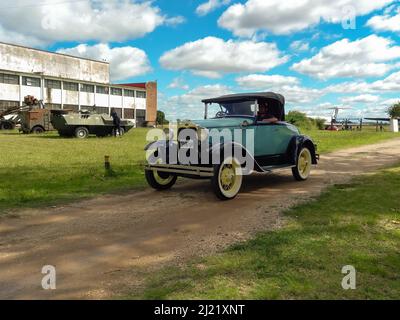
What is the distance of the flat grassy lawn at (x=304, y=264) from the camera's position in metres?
3.54

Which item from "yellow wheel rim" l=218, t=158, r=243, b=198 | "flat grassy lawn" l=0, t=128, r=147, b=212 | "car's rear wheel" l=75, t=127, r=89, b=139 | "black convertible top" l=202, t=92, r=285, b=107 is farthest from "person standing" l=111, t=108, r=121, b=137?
"yellow wheel rim" l=218, t=158, r=243, b=198

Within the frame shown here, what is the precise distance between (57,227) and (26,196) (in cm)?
255

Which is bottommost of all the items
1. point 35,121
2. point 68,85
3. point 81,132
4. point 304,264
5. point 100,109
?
point 304,264

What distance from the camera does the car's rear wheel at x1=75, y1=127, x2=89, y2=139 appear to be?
1032 inches

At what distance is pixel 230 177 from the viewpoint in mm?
7746

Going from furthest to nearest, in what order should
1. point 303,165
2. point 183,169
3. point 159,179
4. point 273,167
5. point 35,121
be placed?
point 35,121, point 303,165, point 273,167, point 159,179, point 183,169

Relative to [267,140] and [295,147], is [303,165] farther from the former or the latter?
[267,140]

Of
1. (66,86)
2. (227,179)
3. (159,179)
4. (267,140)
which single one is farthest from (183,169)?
(66,86)

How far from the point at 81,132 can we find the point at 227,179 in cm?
2049

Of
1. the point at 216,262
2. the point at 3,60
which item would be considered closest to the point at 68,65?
the point at 3,60

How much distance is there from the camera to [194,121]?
329 inches

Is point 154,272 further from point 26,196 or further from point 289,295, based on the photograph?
point 26,196

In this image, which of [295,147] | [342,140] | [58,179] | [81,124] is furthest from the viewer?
[81,124]

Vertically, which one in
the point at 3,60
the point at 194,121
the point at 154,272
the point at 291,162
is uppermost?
the point at 3,60
